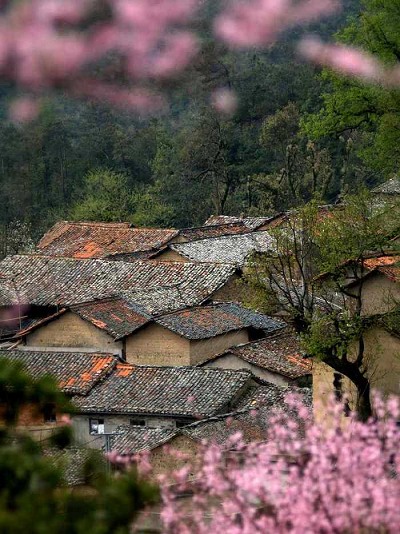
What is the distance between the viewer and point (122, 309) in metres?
23.6

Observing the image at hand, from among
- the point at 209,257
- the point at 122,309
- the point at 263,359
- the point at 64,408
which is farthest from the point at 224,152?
the point at 64,408

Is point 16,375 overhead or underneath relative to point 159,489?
overhead

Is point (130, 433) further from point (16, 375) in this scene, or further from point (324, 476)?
point (324, 476)

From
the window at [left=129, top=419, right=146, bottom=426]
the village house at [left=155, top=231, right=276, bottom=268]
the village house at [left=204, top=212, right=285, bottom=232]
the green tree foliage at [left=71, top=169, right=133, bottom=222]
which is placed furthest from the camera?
the green tree foliage at [left=71, top=169, right=133, bottom=222]

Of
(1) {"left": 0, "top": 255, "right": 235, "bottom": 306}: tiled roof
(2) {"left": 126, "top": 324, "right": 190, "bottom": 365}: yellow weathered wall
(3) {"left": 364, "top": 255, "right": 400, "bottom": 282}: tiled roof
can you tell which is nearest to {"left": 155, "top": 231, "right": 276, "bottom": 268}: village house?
(1) {"left": 0, "top": 255, "right": 235, "bottom": 306}: tiled roof

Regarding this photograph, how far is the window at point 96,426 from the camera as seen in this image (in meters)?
18.9

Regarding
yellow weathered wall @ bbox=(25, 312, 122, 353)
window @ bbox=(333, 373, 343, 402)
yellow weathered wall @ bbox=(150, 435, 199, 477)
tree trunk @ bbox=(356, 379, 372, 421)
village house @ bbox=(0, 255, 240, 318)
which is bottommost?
yellow weathered wall @ bbox=(150, 435, 199, 477)

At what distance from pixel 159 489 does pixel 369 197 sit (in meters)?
11.5

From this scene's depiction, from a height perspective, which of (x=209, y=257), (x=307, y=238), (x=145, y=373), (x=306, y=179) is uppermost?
(x=306, y=179)

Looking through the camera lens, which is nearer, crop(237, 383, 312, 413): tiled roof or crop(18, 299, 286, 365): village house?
crop(237, 383, 312, 413): tiled roof

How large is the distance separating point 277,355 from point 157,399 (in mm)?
2978

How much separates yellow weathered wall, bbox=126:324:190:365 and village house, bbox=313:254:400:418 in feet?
19.4

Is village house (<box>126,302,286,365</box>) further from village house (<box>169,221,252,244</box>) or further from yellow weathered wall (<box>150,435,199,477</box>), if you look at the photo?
village house (<box>169,221,252,244</box>)

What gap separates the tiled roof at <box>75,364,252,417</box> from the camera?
18.1 metres
